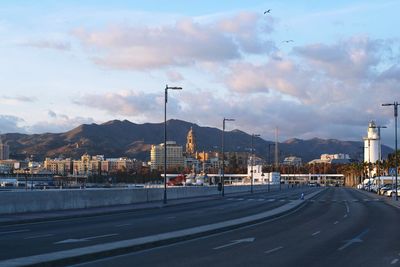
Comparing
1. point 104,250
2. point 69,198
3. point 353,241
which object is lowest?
point 353,241

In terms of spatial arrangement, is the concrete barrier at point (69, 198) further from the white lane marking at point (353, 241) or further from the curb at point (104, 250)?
the white lane marking at point (353, 241)

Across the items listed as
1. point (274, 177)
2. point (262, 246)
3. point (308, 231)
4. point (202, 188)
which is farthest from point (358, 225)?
point (274, 177)

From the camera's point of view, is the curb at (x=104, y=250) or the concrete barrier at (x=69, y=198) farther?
the concrete barrier at (x=69, y=198)

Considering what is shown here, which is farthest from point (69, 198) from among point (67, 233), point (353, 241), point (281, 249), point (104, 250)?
point (104, 250)

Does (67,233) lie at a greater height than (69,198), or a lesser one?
lesser

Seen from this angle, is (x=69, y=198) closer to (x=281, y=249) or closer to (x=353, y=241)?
(x=353, y=241)

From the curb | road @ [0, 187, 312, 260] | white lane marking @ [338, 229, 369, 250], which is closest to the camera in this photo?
the curb

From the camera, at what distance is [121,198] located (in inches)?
1994

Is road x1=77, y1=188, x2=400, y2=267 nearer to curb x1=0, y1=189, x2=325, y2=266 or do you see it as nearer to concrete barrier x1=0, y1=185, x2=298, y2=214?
curb x1=0, y1=189, x2=325, y2=266

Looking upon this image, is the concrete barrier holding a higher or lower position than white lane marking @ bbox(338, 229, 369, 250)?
higher

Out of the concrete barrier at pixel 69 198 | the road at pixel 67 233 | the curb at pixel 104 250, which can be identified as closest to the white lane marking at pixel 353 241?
the curb at pixel 104 250

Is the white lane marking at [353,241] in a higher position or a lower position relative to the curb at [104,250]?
lower

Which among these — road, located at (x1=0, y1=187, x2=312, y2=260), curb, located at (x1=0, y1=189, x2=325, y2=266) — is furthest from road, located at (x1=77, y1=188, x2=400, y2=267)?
road, located at (x1=0, y1=187, x2=312, y2=260)

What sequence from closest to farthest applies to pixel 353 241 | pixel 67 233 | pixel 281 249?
pixel 281 249
pixel 353 241
pixel 67 233
